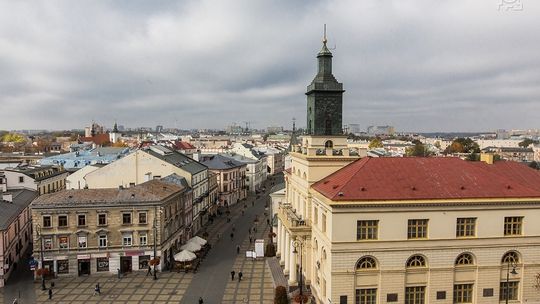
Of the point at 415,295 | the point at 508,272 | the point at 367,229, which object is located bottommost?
the point at 415,295

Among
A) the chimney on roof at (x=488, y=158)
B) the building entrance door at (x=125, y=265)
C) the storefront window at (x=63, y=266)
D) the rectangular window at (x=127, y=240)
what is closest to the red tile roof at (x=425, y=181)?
the chimney on roof at (x=488, y=158)

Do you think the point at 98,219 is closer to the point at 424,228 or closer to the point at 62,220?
the point at 62,220

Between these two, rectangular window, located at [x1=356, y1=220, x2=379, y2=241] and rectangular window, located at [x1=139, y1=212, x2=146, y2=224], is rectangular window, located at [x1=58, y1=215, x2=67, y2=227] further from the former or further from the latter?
rectangular window, located at [x1=356, y1=220, x2=379, y2=241]

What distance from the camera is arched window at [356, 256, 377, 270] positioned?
117 ft

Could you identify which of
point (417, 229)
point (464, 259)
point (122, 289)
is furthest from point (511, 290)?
point (122, 289)

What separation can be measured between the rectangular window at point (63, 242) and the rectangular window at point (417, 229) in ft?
120

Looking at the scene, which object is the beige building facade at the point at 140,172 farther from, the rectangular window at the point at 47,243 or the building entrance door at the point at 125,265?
the rectangular window at the point at 47,243

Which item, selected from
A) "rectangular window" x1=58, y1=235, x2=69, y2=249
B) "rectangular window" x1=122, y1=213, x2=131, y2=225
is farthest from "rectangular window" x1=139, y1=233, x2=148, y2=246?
"rectangular window" x1=58, y1=235, x2=69, y2=249

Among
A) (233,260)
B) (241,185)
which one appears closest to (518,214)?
(233,260)

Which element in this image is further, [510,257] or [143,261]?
[143,261]

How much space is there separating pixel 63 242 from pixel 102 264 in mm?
4911

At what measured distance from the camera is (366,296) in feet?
118

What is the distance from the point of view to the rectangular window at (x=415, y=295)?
36.3 m

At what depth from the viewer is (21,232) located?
189 ft
